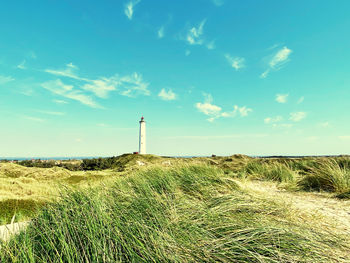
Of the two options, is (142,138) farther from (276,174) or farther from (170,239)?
(170,239)

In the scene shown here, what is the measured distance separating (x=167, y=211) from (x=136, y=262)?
930 millimetres

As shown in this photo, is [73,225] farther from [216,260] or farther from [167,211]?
[216,260]

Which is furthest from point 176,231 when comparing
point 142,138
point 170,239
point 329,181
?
point 142,138

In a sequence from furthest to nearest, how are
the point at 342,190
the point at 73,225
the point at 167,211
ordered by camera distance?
the point at 342,190 → the point at 167,211 → the point at 73,225

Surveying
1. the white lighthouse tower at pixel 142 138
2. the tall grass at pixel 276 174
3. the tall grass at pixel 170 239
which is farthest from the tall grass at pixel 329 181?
the white lighthouse tower at pixel 142 138

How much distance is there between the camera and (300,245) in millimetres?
1690

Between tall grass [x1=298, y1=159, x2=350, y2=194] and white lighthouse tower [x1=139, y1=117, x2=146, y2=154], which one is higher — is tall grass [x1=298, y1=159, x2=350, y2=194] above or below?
below

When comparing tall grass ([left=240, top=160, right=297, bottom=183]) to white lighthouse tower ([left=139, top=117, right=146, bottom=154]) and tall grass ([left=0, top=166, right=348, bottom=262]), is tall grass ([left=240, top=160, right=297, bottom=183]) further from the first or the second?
white lighthouse tower ([left=139, top=117, right=146, bottom=154])

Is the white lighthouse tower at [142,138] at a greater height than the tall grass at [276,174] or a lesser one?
greater

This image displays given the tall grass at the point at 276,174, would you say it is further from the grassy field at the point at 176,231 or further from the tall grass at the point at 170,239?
the tall grass at the point at 170,239

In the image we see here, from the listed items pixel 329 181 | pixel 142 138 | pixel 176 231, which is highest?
pixel 142 138

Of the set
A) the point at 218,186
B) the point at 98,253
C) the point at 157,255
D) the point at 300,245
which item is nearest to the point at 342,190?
the point at 218,186

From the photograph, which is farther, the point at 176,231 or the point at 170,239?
the point at 176,231

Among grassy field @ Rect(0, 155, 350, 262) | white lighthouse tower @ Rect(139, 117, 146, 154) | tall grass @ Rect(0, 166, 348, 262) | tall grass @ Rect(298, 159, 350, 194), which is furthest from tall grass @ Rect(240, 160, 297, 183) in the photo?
white lighthouse tower @ Rect(139, 117, 146, 154)
